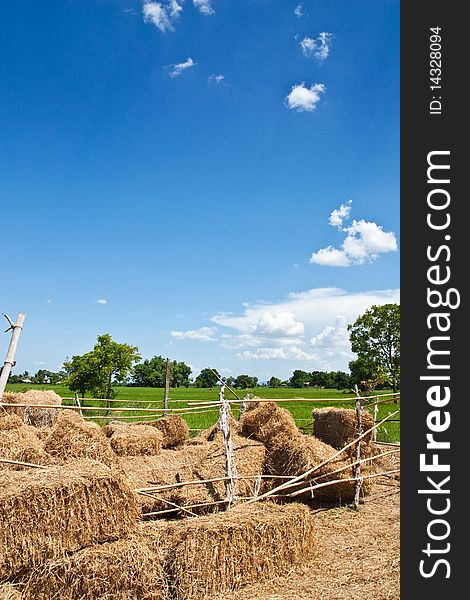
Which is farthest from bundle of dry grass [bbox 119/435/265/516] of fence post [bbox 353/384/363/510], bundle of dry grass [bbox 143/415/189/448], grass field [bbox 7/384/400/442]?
bundle of dry grass [bbox 143/415/189/448]

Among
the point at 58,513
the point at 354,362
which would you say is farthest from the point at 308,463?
the point at 354,362

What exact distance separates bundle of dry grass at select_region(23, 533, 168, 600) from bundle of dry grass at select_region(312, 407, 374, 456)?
16.8ft

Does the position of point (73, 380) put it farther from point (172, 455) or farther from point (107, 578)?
point (107, 578)

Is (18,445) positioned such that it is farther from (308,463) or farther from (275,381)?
(275,381)

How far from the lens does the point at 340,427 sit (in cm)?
968

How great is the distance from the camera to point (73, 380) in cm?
2361

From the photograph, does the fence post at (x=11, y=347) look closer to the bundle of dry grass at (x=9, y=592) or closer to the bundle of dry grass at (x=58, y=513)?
the bundle of dry grass at (x=58, y=513)

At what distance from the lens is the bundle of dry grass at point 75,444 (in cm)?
715

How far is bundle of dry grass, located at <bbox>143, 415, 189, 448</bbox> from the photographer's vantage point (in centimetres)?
1166

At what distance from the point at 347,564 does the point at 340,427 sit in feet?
12.5

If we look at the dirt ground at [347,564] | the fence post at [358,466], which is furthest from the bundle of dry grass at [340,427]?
the dirt ground at [347,564]

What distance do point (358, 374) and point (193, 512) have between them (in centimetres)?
2959

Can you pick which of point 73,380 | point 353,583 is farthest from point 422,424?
point 73,380

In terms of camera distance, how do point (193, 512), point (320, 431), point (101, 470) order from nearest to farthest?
point (101, 470) < point (193, 512) < point (320, 431)
